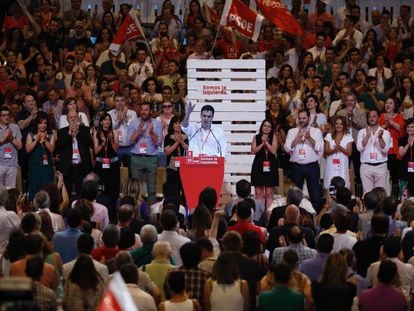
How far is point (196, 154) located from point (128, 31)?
448 centimetres

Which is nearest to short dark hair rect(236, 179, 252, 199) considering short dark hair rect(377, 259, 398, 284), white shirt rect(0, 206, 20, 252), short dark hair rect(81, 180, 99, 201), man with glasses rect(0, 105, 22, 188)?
short dark hair rect(81, 180, 99, 201)

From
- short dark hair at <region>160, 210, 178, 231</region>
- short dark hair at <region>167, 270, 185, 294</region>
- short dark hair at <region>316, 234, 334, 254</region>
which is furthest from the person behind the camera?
short dark hair at <region>160, 210, 178, 231</region>

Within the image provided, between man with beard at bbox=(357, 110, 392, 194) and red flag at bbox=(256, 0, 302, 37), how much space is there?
9.60 ft

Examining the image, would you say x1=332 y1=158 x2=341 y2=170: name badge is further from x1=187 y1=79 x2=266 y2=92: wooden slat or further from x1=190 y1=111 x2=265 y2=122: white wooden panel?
x1=187 y1=79 x2=266 y2=92: wooden slat

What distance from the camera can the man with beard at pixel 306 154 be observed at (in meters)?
19.1

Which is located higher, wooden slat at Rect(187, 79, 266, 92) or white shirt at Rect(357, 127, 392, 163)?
wooden slat at Rect(187, 79, 266, 92)

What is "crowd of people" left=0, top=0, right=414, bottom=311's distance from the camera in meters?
10.4

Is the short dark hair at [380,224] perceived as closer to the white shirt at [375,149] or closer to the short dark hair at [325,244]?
the short dark hair at [325,244]

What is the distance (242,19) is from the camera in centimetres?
2114

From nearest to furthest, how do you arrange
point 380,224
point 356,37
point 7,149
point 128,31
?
1. point 380,224
2. point 7,149
3. point 128,31
4. point 356,37

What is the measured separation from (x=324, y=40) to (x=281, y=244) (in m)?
11.8

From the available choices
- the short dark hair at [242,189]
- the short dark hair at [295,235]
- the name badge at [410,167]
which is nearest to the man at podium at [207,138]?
the name badge at [410,167]

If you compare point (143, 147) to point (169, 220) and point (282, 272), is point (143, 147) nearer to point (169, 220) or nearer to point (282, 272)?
point (169, 220)

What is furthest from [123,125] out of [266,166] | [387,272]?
[387,272]
